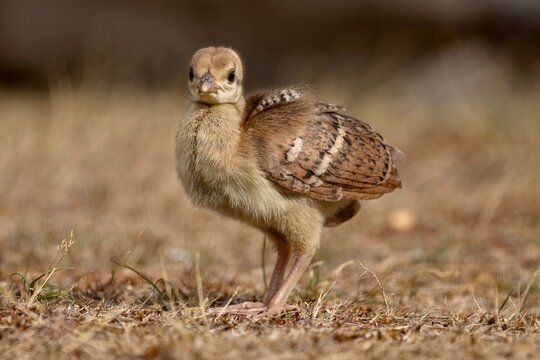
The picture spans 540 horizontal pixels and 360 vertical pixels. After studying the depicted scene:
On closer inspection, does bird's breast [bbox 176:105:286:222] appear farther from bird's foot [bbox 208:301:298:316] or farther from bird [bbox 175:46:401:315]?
bird's foot [bbox 208:301:298:316]

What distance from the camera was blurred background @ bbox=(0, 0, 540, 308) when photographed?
217 inches

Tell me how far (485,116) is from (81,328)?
254 inches

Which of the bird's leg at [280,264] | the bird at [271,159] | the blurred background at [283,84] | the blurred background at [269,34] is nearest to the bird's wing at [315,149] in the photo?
the bird at [271,159]

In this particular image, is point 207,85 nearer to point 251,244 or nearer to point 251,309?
point 251,309

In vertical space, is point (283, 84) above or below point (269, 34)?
below

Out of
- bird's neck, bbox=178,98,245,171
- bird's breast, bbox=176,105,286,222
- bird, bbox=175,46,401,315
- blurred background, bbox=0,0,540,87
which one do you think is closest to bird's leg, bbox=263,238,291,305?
bird, bbox=175,46,401,315

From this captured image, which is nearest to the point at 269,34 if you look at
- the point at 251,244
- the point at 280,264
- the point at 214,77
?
the point at 251,244

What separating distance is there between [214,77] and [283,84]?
616cm

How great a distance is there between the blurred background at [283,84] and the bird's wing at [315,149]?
0.83 m

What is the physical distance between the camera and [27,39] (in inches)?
410

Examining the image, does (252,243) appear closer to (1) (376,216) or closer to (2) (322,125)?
(1) (376,216)

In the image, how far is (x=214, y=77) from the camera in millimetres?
3758

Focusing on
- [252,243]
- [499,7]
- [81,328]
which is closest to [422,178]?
[252,243]

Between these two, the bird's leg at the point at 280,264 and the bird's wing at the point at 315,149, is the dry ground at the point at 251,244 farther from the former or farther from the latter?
the bird's wing at the point at 315,149
